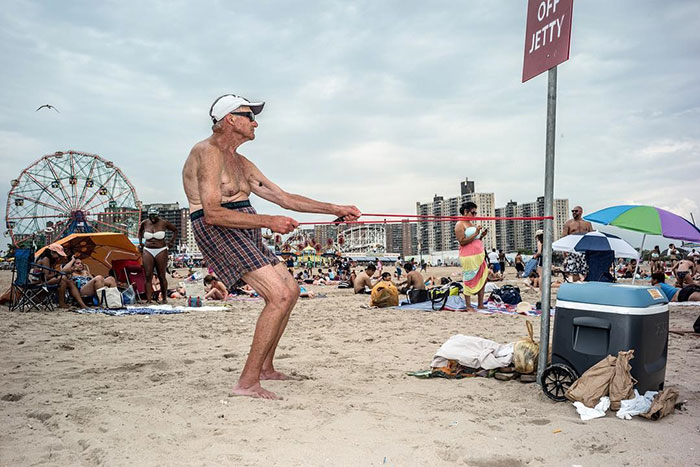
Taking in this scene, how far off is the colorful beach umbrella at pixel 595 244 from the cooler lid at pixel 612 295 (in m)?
5.93

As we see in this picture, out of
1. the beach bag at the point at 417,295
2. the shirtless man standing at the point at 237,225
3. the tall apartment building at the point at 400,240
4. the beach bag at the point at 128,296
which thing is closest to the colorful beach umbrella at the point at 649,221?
the beach bag at the point at 417,295

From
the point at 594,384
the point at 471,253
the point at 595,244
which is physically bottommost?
the point at 594,384

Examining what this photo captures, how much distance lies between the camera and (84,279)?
1053cm

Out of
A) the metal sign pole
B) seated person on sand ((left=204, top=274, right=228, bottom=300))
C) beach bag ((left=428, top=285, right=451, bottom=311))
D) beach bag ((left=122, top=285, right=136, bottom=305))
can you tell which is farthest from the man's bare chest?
seated person on sand ((left=204, top=274, right=228, bottom=300))

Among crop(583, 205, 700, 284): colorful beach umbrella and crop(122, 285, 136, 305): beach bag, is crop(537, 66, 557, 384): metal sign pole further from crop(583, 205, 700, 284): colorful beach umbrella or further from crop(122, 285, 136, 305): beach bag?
crop(122, 285, 136, 305): beach bag

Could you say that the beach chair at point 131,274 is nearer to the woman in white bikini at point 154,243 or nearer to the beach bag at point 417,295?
the woman in white bikini at point 154,243

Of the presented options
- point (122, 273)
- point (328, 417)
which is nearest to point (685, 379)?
point (328, 417)

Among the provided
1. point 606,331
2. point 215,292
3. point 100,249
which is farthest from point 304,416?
point 100,249

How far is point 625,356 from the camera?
281cm

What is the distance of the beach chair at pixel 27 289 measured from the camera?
8.98m

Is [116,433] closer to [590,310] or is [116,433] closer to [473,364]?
[473,364]

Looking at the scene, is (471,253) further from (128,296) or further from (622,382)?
(128,296)

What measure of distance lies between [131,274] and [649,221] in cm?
998

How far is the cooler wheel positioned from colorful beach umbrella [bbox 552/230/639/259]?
603cm
